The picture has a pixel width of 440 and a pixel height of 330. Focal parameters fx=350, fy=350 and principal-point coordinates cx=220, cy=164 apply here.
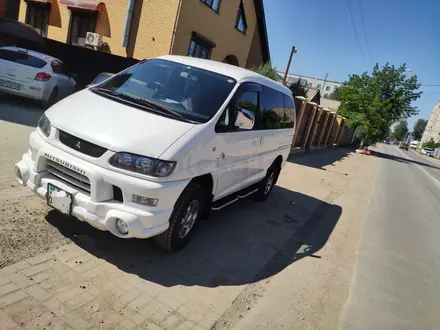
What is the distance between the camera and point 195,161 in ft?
11.8

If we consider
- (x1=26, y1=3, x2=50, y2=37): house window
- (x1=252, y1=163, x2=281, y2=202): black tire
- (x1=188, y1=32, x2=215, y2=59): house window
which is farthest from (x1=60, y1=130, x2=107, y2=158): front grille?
(x1=26, y1=3, x2=50, y2=37): house window

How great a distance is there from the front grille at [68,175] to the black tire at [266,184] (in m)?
3.62

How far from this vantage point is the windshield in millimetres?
3975

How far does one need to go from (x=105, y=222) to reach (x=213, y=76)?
231cm

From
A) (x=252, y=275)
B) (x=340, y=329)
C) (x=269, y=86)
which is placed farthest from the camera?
(x=269, y=86)

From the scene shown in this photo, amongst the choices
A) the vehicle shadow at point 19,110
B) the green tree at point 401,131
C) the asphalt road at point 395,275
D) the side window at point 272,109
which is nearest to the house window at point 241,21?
the vehicle shadow at point 19,110

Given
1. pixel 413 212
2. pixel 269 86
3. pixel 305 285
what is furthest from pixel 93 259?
pixel 413 212

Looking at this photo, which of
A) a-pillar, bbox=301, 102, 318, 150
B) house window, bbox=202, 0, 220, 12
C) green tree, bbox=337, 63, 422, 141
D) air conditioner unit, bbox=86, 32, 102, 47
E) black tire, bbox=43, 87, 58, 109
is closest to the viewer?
black tire, bbox=43, 87, 58, 109

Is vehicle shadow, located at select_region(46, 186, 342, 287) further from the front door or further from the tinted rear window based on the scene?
the tinted rear window

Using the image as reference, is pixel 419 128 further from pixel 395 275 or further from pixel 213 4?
pixel 395 275

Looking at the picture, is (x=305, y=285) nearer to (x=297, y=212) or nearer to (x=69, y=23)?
(x=297, y=212)

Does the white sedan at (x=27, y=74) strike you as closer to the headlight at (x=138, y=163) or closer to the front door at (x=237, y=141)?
the front door at (x=237, y=141)

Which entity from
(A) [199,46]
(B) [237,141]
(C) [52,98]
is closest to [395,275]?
(B) [237,141]

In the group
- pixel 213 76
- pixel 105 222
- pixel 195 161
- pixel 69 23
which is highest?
pixel 69 23
